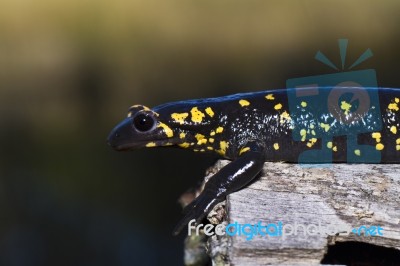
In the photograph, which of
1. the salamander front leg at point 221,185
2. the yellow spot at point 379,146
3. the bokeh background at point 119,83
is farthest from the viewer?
the bokeh background at point 119,83

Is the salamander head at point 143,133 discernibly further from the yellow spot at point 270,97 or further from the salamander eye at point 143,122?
the yellow spot at point 270,97

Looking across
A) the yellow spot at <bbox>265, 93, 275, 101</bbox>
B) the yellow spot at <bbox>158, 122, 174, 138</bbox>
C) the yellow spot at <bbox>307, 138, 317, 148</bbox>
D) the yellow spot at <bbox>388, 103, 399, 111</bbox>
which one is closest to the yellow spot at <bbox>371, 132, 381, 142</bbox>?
the yellow spot at <bbox>388, 103, 399, 111</bbox>

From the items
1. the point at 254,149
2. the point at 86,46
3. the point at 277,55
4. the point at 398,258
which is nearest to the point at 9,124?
the point at 86,46

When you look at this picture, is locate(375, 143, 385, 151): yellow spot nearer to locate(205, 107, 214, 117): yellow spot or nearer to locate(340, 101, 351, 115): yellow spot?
locate(340, 101, 351, 115): yellow spot

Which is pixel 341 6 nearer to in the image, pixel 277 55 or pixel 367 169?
pixel 277 55

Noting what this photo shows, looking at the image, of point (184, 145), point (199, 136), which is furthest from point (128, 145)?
point (199, 136)

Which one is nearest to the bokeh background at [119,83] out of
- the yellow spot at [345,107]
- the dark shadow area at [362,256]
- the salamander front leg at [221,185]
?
the yellow spot at [345,107]
